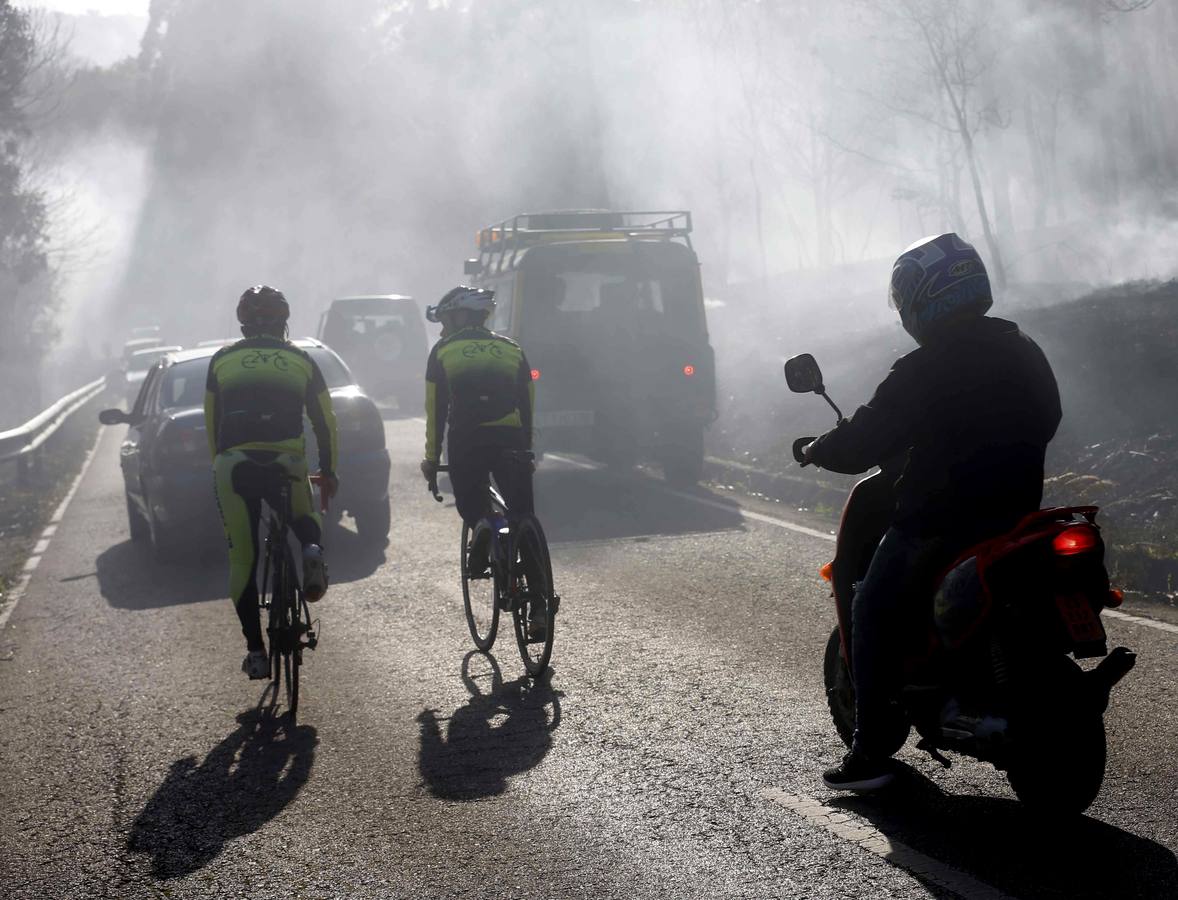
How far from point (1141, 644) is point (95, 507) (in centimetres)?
1234

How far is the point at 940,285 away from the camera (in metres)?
4.31

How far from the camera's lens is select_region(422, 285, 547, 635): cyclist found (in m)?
7.13

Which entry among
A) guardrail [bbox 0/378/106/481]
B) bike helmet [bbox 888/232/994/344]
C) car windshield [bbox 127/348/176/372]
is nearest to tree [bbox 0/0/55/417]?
car windshield [bbox 127/348/176/372]

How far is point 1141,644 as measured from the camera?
6801mm

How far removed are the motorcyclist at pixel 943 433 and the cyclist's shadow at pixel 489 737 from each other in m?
Answer: 1.60

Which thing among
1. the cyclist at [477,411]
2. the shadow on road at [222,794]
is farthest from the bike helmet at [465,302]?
the shadow on road at [222,794]

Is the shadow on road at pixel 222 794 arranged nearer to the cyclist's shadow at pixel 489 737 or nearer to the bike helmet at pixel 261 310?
the cyclist's shadow at pixel 489 737

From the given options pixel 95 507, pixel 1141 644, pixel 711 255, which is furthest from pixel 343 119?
pixel 1141 644

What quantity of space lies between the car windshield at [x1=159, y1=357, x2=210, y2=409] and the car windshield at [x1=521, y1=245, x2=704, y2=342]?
3603 mm

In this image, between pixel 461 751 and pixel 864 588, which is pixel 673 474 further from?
pixel 864 588

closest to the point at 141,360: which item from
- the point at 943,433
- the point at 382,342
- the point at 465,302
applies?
the point at 382,342

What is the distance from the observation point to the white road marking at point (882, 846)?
3928mm

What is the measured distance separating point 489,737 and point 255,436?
178 centimetres

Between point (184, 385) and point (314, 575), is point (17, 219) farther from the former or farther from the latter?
point (314, 575)
